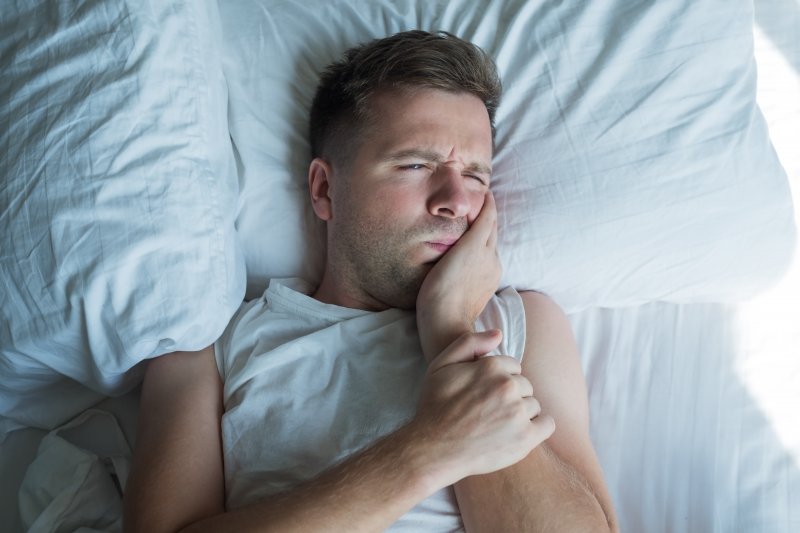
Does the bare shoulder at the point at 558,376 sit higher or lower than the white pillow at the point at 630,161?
lower

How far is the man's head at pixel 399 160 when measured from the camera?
4.66ft

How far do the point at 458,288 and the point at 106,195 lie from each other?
673 mm

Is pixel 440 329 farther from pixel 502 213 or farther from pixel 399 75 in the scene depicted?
pixel 399 75

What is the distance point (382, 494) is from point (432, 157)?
0.66 metres

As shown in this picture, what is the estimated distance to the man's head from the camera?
55.9 inches

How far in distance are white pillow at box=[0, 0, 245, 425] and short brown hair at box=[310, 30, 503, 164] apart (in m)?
0.26

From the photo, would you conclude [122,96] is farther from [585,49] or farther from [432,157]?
[585,49]

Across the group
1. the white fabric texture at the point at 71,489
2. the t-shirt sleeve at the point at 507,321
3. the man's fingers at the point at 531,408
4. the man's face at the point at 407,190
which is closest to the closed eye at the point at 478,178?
the man's face at the point at 407,190

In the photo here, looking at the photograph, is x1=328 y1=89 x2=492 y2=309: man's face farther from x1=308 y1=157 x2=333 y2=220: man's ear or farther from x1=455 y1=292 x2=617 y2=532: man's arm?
x1=455 y1=292 x2=617 y2=532: man's arm

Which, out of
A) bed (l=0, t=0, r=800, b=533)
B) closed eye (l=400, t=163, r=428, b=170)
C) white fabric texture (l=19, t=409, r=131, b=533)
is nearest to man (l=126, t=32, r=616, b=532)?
closed eye (l=400, t=163, r=428, b=170)

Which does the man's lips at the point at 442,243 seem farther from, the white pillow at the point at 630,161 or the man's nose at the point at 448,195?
the white pillow at the point at 630,161

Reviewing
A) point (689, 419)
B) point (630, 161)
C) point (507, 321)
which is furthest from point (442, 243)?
point (689, 419)

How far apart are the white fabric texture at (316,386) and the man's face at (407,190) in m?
0.10

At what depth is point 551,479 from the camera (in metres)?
Answer: 1.18
